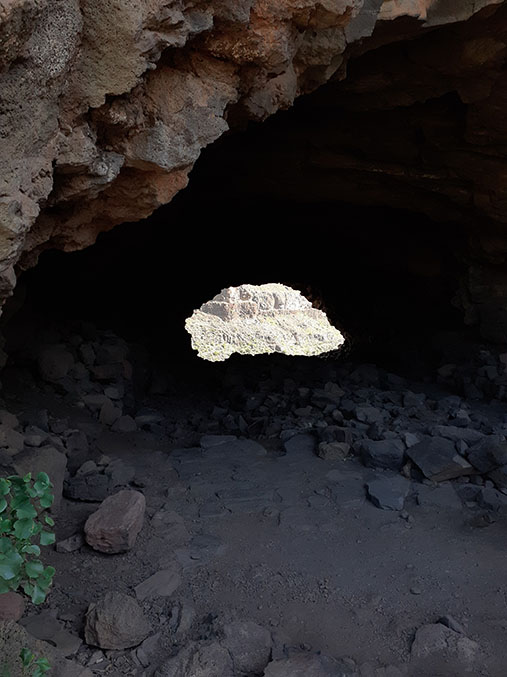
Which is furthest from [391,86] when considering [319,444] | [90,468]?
[90,468]

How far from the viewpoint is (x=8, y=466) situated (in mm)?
3375

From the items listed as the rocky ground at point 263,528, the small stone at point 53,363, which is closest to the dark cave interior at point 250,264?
the small stone at point 53,363

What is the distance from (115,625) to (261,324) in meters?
18.4

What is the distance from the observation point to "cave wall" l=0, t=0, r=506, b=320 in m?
2.13

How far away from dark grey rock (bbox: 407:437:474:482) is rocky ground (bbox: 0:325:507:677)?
10 mm

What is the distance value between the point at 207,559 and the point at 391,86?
385 centimetres

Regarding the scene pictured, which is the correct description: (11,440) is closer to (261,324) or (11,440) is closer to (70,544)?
(70,544)

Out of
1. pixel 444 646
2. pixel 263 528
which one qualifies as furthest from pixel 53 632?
pixel 444 646

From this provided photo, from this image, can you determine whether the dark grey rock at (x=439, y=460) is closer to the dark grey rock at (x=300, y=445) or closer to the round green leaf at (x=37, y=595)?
the dark grey rock at (x=300, y=445)

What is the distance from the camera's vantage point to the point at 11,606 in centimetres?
239

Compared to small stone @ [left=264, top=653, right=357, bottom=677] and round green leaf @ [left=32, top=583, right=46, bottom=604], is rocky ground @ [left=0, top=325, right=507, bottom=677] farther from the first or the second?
round green leaf @ [left=32, top=583, right=46, bottom=604]

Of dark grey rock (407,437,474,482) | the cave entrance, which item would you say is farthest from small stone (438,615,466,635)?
the cave entrance

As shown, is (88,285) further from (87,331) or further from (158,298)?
(158,298)

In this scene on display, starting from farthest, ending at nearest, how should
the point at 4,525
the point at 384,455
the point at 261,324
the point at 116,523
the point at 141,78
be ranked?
1. the point at 261,324
2. the point at 384,455
3. the point at 116,523
4. the point at 141,78
5. the point at 4,525
